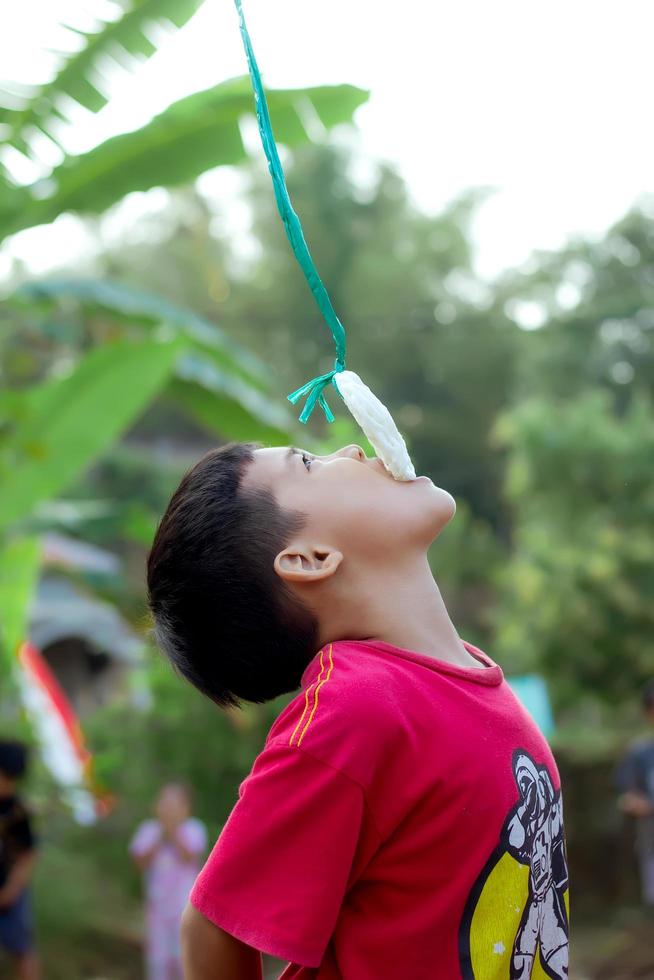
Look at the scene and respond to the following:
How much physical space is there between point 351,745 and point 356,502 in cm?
32

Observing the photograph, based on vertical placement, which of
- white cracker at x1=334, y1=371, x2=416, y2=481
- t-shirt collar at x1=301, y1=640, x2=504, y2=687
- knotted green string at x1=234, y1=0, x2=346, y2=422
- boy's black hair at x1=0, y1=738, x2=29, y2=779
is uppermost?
knotted green string at x1=234, y1=0, x2=346, y2=422

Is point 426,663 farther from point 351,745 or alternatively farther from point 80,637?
point 80,637

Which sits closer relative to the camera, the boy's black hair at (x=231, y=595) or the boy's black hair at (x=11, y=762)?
the boy's black hair at (x=231, y=595)

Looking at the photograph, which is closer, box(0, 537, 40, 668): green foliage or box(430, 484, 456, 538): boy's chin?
box(430, 484, 456, 538): boy's chin

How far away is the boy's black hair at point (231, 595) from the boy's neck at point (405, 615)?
70mm

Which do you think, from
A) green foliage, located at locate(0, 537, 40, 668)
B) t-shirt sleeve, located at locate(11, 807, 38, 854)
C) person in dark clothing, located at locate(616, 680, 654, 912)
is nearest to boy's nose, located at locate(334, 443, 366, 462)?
green foliage, located at locate(0, 537, 40, 668)

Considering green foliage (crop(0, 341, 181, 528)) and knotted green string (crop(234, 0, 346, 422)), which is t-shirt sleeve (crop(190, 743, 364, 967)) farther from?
green foliage (crop(0, 341, 181, 528))

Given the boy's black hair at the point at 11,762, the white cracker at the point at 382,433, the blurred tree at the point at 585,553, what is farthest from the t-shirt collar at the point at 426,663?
the blurred tree at the point at 585,553

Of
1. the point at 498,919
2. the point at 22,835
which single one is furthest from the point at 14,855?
the point at 498,919

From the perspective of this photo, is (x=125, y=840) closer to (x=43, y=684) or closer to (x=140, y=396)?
(x=43, y=684)

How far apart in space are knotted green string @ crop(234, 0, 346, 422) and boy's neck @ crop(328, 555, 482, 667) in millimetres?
252

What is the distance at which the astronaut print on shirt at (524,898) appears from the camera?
120 cm

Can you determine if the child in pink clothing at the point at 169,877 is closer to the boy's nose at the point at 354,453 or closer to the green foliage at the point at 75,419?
the green foliage at the point at 75,419

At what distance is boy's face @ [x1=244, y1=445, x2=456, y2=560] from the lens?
4.41 ft
